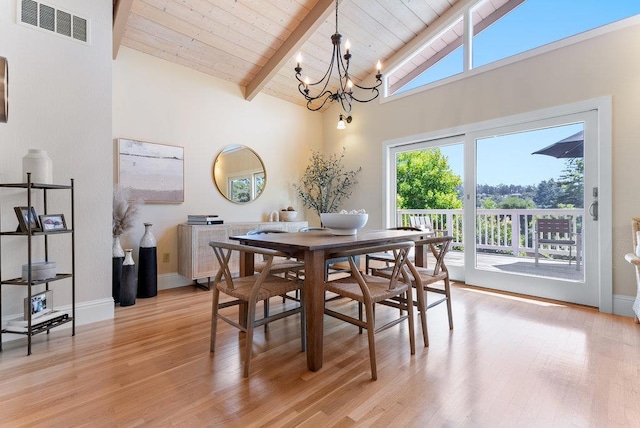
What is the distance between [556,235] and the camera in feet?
10.4

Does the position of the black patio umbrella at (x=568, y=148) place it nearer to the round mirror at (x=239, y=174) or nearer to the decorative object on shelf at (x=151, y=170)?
the round mirror at (x=239, y=174)

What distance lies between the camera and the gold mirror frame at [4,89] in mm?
2088

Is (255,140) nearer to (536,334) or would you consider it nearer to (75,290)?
(75,290)

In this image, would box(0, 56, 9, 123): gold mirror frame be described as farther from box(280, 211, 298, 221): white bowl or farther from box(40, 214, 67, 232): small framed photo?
box(280, 211, 298, 221): white bowl

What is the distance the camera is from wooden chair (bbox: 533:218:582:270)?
304 cm

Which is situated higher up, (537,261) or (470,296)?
(537,261)

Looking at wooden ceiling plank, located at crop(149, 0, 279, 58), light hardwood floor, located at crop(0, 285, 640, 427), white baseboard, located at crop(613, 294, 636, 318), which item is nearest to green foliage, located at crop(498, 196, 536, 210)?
white baseboard, located at crop(613, 294, 636, 318)

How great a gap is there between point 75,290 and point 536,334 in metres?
3.63

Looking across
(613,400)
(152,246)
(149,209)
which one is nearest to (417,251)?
(613,400)

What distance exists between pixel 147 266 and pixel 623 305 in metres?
4.61

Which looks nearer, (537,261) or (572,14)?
(572,14)

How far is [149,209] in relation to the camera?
11.4ft

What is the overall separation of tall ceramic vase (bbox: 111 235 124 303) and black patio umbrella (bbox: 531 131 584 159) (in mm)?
4532

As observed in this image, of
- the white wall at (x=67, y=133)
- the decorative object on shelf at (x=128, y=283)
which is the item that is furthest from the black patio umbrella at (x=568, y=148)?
the decorative object on shelf at (x=128, y=283)
